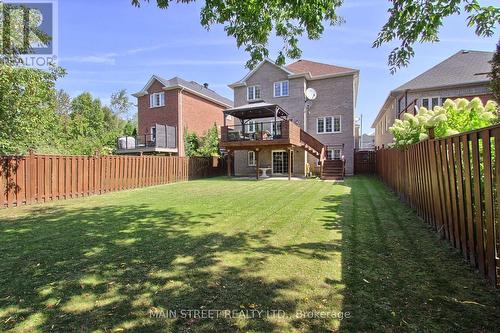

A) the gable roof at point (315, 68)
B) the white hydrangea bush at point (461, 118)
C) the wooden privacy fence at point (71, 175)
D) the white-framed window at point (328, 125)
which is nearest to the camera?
the white hydrangea bush at point (461, 118)

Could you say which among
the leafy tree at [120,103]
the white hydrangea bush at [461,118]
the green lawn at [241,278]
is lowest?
the green lawn at [241,278]

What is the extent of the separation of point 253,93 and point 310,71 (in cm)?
488

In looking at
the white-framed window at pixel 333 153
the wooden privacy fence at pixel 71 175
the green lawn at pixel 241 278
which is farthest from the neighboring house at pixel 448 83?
the wooden privacy fence at pixel 71 175

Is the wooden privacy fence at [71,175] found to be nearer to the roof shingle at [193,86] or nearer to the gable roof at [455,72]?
the roof shingle at [193,86]

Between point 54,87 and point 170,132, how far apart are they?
1356 cm

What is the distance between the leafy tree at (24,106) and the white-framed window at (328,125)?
1678 centimetres

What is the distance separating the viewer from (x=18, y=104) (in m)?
8.92

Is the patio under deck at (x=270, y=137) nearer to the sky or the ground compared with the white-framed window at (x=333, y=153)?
nearer to the sky

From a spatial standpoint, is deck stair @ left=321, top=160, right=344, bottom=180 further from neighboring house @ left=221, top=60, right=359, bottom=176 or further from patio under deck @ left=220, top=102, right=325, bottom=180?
neighboring house @ left=221, top=60, right=359, bottom=176

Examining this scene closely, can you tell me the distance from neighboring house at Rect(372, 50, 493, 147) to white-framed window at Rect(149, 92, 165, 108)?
18.7 metres

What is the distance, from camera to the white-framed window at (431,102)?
18.2 meters

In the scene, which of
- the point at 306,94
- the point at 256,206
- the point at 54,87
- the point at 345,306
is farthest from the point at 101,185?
the point at 306,94

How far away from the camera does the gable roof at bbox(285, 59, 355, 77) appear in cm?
2140

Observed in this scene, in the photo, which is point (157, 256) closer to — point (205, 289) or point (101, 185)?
point (205, 289)
